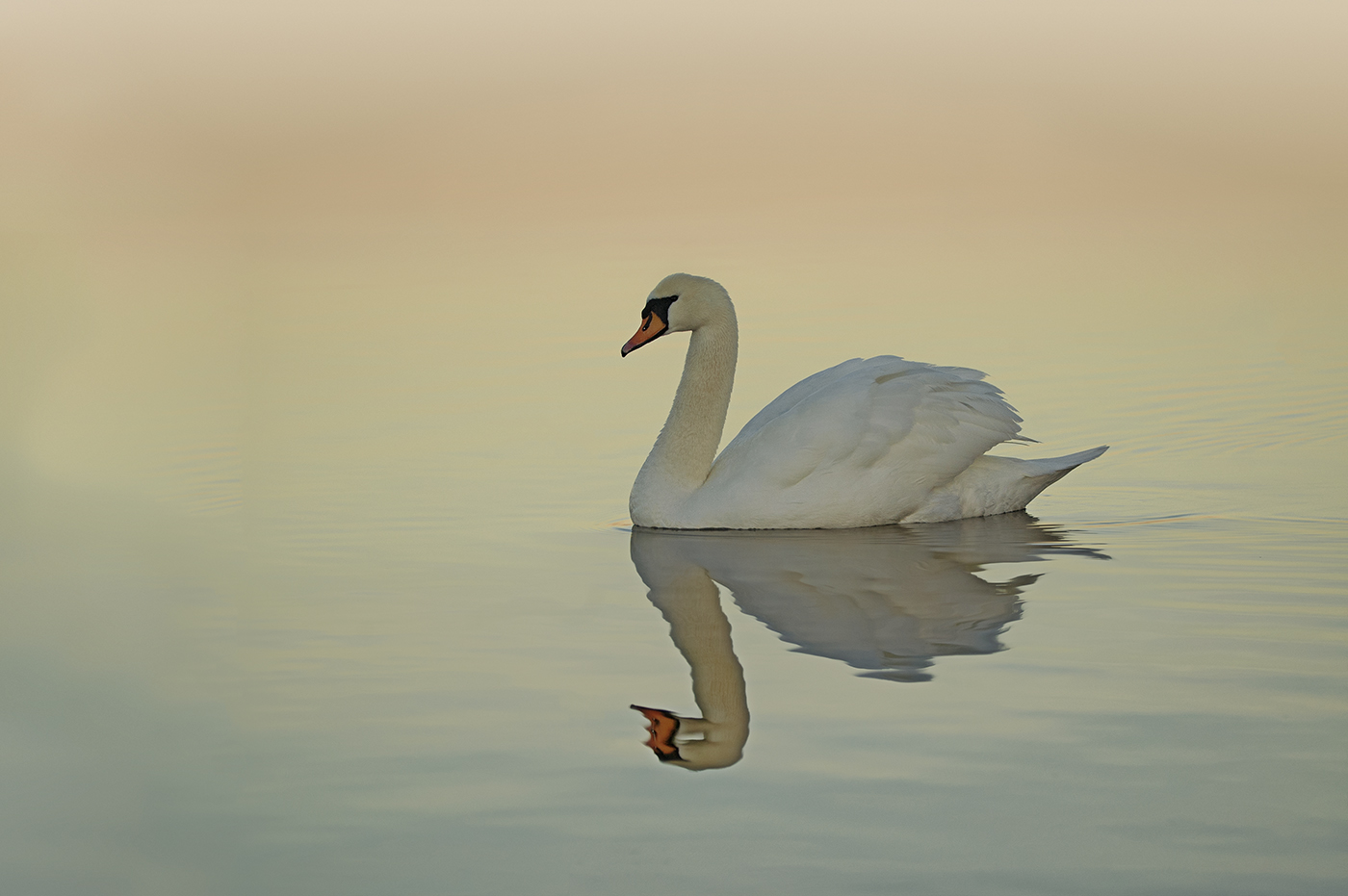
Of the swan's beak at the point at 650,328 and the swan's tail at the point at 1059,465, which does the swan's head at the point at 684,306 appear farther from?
the swan's tail at the point at 1059,465

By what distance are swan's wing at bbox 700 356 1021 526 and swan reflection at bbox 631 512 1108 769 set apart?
0.18 m

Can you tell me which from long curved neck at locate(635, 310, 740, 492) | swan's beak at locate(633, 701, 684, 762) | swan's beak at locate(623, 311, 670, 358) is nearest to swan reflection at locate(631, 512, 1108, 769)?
swan's beak at locate(633, 701, 684, 762)

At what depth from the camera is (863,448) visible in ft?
28.1

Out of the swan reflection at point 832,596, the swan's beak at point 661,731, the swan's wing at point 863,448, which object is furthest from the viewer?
the swan's wing at point 863,448

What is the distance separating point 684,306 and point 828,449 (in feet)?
4.13

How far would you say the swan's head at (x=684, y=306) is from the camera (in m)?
9.19

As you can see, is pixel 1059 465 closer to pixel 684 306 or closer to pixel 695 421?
pixel 695 421

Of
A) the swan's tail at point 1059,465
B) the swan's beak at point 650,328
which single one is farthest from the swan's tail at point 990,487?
the swan's beak at point 650,328

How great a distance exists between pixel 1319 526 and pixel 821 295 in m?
10.7

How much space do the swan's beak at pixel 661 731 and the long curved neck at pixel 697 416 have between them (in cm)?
376

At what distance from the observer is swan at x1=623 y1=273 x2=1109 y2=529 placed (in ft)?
28.0

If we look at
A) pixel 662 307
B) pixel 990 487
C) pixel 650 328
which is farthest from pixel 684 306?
pixel 990 487

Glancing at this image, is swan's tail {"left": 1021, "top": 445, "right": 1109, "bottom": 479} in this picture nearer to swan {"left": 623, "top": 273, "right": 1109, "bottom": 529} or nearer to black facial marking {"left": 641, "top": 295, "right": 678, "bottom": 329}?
swan {"left": 623, "top": 273, "right": 1109, "bottom": 529}

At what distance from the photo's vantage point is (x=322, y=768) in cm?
462
